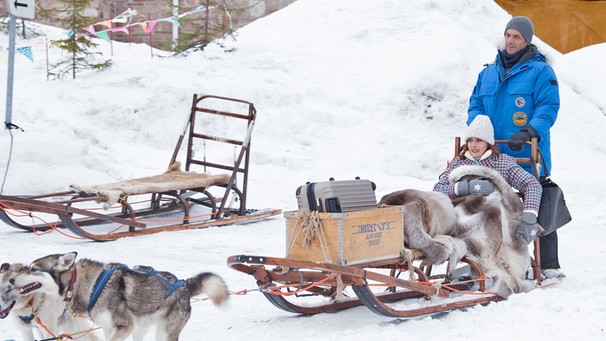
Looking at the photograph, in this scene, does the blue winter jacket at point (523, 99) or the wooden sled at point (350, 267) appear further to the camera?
the blue winter jacket at point (523, 99)

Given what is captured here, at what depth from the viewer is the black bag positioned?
5.80m

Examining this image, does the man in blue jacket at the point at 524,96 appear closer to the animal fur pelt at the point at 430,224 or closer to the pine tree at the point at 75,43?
the animal fur pelt at the point at 430,224

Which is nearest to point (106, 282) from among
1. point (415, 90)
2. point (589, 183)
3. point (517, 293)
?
point (517, 293)

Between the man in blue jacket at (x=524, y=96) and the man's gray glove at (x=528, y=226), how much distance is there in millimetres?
551

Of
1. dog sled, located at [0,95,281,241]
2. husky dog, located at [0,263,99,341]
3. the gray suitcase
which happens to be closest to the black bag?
the gray suitcase

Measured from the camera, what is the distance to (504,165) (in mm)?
5828

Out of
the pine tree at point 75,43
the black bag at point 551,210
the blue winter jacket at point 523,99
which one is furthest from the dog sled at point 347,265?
the pine tree at point 75,43

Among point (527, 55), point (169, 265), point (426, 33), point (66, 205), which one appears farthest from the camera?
point (426, 33)

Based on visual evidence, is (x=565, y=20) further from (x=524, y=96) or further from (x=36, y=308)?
(x=36, y=308)

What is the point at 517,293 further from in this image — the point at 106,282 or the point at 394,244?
the point at 106,282

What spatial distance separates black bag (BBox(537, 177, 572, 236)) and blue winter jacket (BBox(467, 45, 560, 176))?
284mm

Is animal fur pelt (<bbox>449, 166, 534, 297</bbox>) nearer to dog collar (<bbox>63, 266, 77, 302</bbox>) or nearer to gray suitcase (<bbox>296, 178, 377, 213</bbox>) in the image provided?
gray suitcase (<bbox>296, 178, 377, 213</bbox>)

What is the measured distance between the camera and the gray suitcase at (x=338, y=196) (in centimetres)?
484

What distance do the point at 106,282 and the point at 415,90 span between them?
10.1m
